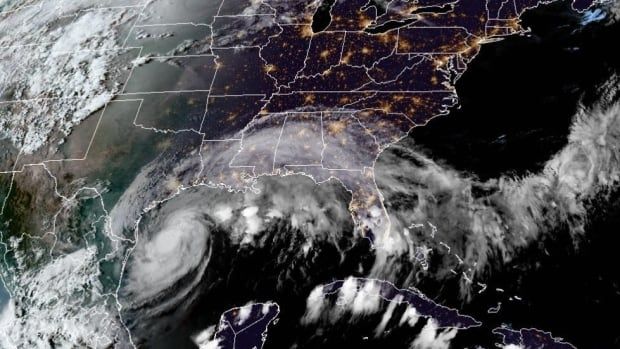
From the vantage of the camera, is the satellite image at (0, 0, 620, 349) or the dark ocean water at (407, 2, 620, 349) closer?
the dark ocean water at (407, 2, 620, 349)

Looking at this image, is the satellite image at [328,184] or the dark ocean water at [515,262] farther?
the satellite image at [328,184]

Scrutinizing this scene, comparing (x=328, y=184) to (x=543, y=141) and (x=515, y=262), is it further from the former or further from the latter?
(x=543, y=141)

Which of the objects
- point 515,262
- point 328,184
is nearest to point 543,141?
point 515,262

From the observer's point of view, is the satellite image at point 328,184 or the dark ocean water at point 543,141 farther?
the satellite image at point 328,184

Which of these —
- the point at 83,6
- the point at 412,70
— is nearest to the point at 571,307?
the point at 412,70

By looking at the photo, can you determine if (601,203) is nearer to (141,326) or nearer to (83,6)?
(141,326)

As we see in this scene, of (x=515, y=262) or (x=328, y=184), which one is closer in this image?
(x=515, y=262)

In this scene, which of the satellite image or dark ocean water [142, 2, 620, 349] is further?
the satellite image

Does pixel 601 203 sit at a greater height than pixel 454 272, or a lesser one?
greater
